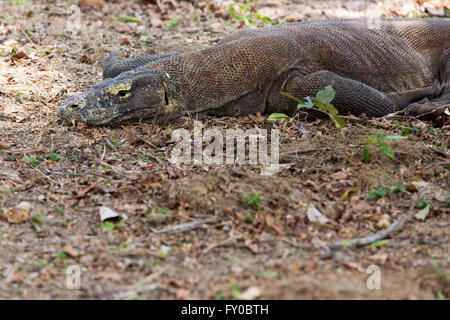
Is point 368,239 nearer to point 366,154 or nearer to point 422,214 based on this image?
point 422,214

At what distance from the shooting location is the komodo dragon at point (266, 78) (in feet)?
16.4

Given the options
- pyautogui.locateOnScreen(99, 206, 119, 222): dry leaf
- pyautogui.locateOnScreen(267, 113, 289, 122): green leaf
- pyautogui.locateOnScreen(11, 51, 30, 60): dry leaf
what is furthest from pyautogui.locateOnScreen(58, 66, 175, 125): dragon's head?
pyautogui.locateOnScreen(11, 51, 30, 60): dry leaf

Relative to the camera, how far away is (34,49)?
6.63 metres

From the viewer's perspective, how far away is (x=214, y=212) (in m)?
3.49

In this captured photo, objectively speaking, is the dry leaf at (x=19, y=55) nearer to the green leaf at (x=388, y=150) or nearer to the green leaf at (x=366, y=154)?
the green leaf at (x=366, y=154)

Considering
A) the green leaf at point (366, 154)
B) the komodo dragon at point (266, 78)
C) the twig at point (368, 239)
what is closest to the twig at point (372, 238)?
the twig at point (368, 239)

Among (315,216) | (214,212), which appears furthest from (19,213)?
(315,216)

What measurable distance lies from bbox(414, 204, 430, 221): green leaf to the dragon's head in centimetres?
248

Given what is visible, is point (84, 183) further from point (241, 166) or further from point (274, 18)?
point (274, 18)

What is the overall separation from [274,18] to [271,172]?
4279 millimetres

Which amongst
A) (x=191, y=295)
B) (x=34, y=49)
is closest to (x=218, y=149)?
(x=191, y=295)

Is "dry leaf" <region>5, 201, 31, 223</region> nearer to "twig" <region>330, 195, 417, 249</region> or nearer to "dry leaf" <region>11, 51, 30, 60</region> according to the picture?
"twig" <region>330, 195, 417, 249</region>

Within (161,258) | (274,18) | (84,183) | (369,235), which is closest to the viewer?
→ (161,258)

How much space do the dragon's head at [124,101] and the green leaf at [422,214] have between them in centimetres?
248
